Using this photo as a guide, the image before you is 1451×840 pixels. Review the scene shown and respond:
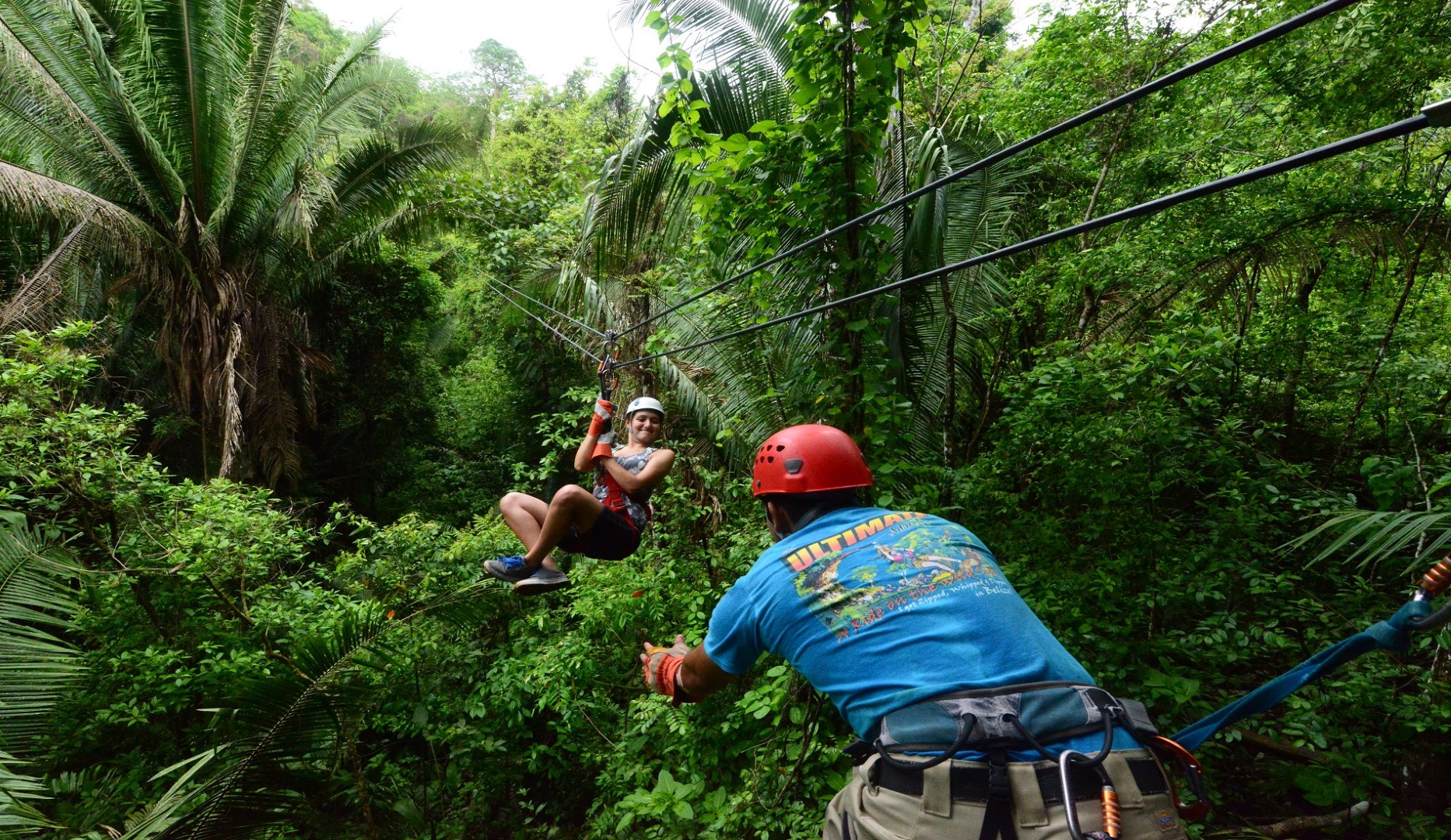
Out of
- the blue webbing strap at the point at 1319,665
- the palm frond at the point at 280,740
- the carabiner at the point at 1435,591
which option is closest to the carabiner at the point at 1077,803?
the blue webbing strap at the point at 1319,665

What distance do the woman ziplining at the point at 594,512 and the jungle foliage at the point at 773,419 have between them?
2.84 ft

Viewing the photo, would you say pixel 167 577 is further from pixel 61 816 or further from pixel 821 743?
pixel 821 743

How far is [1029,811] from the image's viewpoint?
66.1 inches

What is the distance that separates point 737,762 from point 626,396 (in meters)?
4.79

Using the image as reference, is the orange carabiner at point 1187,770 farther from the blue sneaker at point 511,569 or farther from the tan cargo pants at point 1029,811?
the blue sneaker at point 511,569

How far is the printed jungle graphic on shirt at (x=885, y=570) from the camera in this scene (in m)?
1.93

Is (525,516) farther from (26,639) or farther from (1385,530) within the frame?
(1385,530)

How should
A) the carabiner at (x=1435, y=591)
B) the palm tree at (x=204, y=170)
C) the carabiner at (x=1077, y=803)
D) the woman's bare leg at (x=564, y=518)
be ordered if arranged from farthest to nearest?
the palm tree at (x=204, y=170)
the woman's bare leg at (x=564, y=518)
the carabiner at (x=1077, y=803)
the carabiner at (x=1435, y=591)

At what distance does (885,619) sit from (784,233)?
305 cm

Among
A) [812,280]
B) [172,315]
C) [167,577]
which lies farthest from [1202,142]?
[172,315]

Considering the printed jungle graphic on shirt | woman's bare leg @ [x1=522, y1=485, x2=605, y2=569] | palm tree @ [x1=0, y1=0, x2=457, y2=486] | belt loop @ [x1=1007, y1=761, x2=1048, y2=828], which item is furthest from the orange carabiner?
palm tree @ [x1=0, y1=0, x2=457, y2=486]

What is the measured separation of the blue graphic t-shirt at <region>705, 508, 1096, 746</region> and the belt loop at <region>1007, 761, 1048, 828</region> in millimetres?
187

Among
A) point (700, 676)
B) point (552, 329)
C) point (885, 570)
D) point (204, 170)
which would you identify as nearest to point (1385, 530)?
point (885, 570)

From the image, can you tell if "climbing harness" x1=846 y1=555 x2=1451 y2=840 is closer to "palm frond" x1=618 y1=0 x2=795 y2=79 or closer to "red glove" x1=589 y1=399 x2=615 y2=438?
"red glove" x1=589 y1=399 x2=615 y2=438
